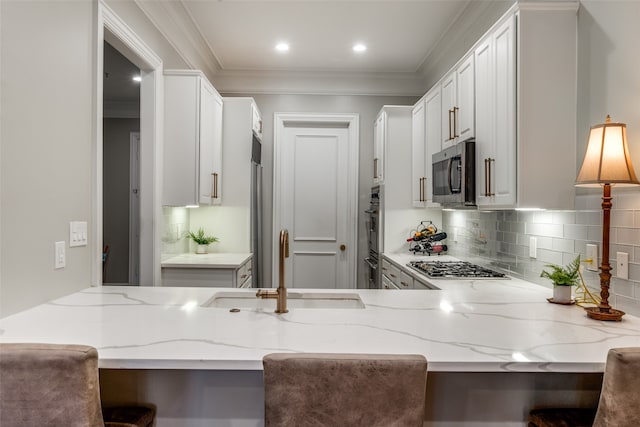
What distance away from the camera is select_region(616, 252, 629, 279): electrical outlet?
5.21 feet

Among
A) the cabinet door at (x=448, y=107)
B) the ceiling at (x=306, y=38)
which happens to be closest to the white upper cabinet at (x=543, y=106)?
the cabinet door at (x=448, y=107)

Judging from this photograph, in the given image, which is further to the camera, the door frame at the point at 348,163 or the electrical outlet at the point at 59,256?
the door frame at the point at 348,163

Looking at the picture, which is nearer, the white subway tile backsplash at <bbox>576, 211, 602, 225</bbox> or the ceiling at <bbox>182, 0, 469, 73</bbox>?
the white subway tile backsplash at <bbox>576, 211, 602, 225</bbox>

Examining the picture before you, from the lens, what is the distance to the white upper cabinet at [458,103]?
246 cm

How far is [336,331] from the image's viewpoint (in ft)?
4.19

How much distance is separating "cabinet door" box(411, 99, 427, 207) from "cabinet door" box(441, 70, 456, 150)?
507 millimetres

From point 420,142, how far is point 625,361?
110 inches

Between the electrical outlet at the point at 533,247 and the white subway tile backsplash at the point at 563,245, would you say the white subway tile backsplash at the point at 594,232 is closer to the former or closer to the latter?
the white subway tile backsplash at the point at 563,245

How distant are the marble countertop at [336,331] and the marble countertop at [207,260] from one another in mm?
1147

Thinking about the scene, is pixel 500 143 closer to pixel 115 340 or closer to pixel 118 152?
pixel 115 340

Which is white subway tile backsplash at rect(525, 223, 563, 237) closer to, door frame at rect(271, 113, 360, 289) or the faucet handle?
the faucet handle

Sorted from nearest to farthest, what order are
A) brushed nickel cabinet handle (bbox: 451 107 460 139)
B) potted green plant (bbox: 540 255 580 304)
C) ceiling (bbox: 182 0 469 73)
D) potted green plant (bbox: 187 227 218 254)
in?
1. potted green plant (bbox: 540 255 580 304)
2. brushed nickel cabinet handle (bbox: 451 107 460 139)
3. ceiling (bbox: 182 0 469 73)
4. potted green plant (bbox: 187 227 218 254)

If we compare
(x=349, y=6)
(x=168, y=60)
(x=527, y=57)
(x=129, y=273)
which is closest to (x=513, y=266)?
(x=527, y=57)

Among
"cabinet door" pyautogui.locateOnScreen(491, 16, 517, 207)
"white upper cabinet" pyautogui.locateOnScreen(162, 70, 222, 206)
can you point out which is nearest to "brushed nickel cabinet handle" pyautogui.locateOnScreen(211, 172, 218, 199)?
"white upper cabinet" pyautogui.locateOnScreen(162, 70, 222, 206)
